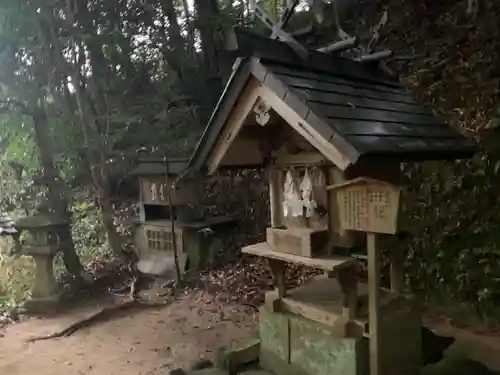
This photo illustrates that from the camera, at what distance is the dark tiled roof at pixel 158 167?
7.32 meters

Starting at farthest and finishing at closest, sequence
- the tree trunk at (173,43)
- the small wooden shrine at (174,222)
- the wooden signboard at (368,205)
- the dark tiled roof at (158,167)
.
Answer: the tree trunk at (173,43) → the small wooden shrine at (174,222) → the dark tiled roof at (158,167) → the wooden signboard at (368,205)

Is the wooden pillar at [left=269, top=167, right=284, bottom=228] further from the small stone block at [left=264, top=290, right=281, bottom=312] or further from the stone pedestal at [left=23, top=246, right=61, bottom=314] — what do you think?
the stone pedestal at [left=23, top=246, right=61, bottom=314]

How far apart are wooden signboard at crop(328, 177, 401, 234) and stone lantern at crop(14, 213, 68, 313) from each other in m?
5.09

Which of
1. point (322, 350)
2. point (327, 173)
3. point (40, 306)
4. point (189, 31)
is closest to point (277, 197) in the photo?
point (327, 173)

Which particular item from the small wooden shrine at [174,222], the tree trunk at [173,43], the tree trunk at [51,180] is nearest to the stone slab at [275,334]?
the small wooden shrine at [174,222]

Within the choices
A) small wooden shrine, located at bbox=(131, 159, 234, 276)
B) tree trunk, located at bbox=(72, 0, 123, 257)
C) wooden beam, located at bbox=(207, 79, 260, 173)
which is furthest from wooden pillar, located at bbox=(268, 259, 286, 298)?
tree trunk, located at bbox=(72, 0, 123, 257)

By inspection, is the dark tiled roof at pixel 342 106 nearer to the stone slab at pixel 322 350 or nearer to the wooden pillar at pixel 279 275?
the wooden pillar at pixel 279 275

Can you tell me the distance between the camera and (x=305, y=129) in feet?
9.02

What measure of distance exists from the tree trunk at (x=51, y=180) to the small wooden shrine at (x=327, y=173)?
440cm

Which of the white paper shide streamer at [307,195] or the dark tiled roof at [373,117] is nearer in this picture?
the dark tiled roof at [373,117]

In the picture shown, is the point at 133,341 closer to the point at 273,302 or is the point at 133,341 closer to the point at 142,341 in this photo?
the point at 142,341

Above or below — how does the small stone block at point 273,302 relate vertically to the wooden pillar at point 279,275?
below

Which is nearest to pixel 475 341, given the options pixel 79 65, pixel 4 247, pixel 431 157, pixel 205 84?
pixel 431 157

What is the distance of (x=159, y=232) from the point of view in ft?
26.1
